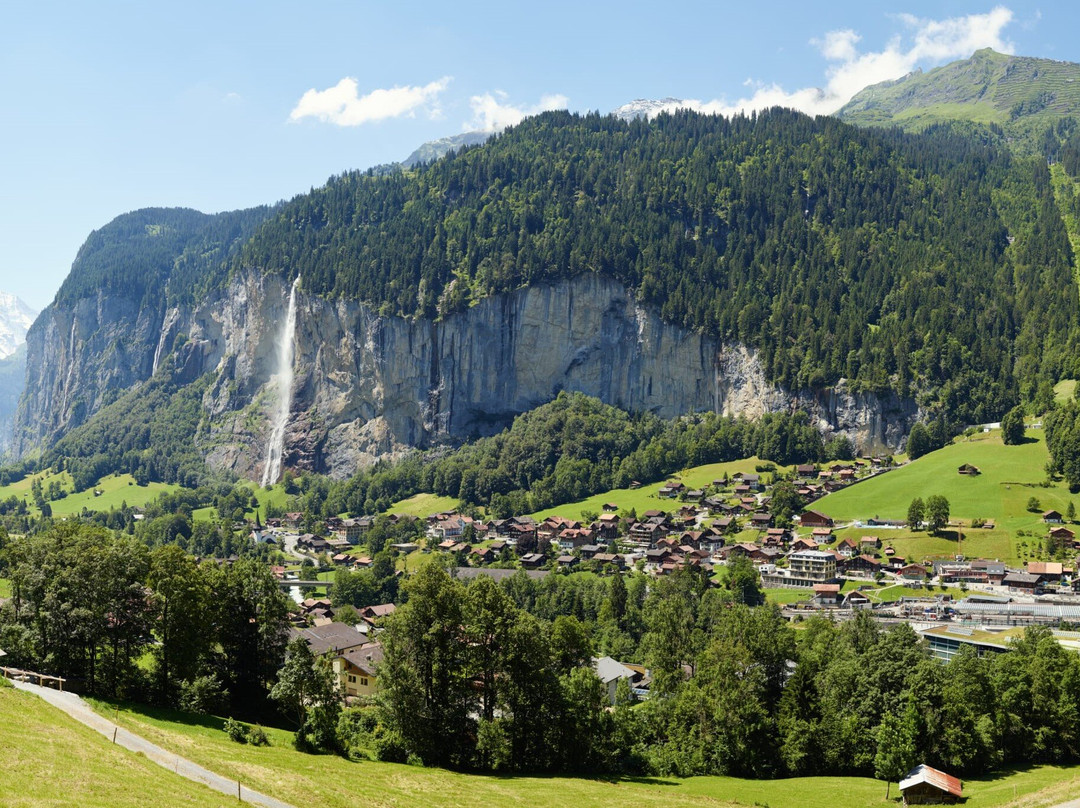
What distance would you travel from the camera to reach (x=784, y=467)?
152 meters

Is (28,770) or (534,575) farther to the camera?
(534,575)

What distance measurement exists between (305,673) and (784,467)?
119m

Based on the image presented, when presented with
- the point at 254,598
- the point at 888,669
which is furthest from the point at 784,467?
the point at 254,598

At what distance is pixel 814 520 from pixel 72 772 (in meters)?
107

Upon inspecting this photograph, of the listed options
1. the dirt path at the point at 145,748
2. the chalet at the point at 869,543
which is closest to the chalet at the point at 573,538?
the chalet at the point at 869,543

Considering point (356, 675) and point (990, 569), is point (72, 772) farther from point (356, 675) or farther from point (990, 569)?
point (990, 569)

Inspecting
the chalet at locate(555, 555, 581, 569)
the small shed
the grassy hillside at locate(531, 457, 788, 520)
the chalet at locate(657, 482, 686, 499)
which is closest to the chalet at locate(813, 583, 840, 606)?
the chalet at locate(555, 555, 581, 569)

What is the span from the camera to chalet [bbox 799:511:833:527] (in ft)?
396

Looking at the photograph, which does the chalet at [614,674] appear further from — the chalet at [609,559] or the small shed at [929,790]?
the chalet at [609,559]

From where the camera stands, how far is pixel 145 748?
32156 mm

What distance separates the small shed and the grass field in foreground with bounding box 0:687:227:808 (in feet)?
94.0

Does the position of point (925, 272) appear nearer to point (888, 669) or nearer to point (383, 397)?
point (383, 397)

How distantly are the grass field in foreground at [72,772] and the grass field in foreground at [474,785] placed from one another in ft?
11.2

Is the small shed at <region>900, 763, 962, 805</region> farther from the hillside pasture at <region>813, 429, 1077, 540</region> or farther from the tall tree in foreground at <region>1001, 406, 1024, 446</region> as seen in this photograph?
the tall tree in foreground at <region>1001, 406, 1024, 446</region>
